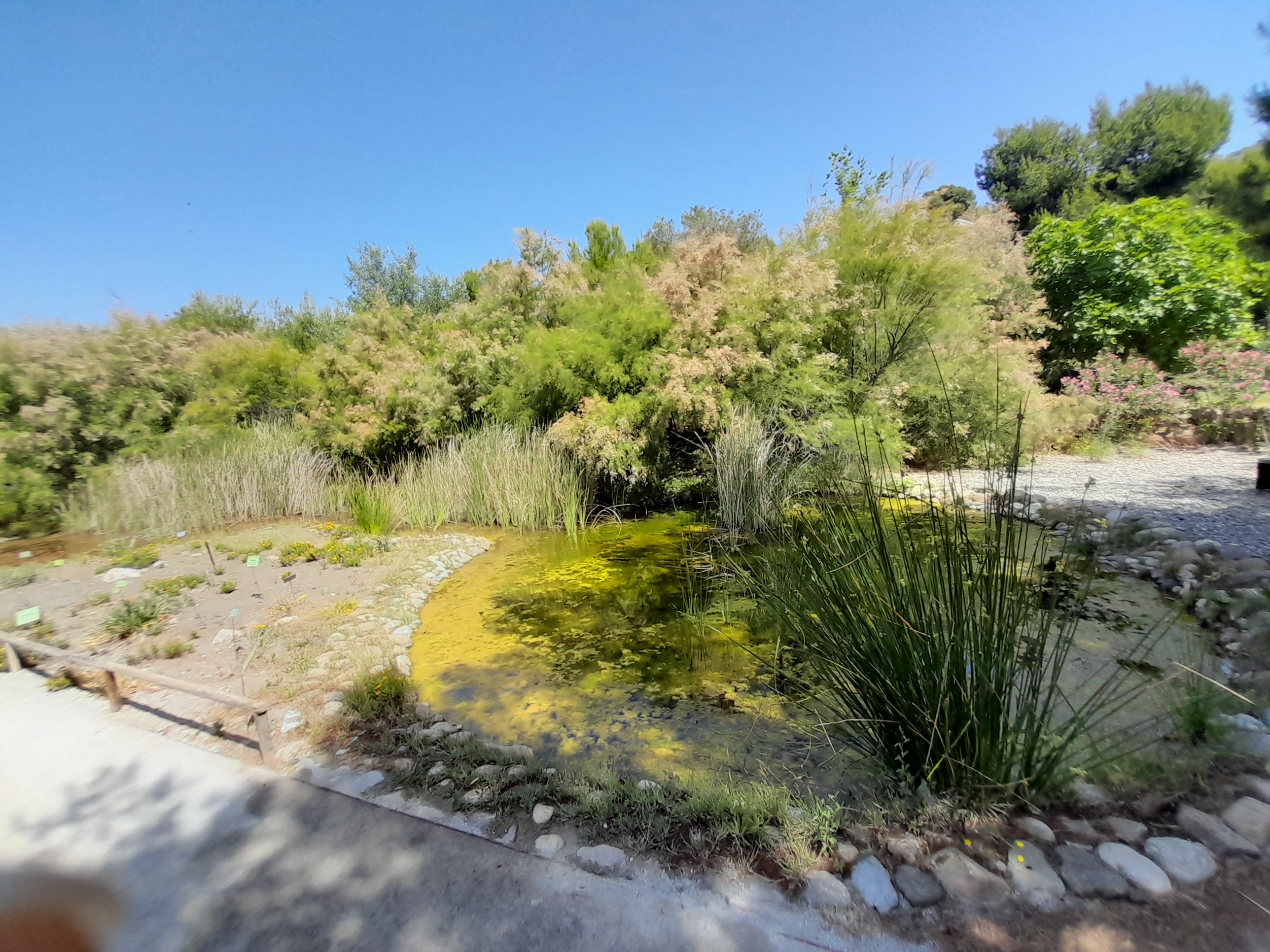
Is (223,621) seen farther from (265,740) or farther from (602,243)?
(602,243)

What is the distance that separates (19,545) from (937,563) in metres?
8.87

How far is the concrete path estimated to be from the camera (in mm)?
1385

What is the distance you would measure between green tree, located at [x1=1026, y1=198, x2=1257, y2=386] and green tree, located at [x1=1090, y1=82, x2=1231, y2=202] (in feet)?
39.0

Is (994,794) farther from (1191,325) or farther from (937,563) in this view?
(1191,325)

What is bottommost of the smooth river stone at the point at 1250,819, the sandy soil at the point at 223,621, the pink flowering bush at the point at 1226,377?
the smooth river stone at the point at 1250,819

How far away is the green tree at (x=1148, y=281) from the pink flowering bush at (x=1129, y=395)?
662 millimetres

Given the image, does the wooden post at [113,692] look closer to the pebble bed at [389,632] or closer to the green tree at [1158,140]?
the pebble bed at [389,632]

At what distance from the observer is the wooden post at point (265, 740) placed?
2.12 m

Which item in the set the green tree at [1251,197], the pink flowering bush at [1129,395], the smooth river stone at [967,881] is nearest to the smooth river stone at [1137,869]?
the smooth river stone at [967,881]

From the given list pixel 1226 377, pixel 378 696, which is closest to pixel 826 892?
pixel 378 696

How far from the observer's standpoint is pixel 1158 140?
19.9m

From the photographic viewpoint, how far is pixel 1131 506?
568 centimetres

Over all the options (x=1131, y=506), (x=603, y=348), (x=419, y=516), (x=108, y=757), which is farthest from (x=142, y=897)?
(x=1131, y=506)

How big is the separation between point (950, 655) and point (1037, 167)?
2803 centimetres
